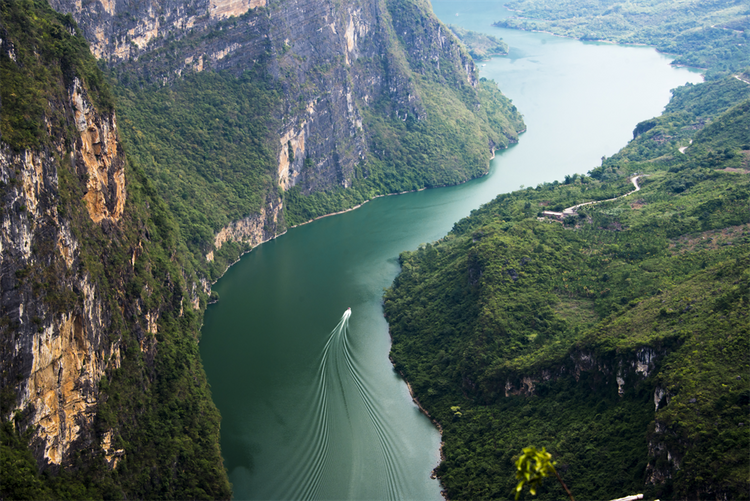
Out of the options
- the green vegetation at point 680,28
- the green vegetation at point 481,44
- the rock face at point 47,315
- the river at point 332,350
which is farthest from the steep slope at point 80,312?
the green vegetation at point 481,44

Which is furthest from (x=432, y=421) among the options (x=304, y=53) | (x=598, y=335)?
(x=304, y=53)

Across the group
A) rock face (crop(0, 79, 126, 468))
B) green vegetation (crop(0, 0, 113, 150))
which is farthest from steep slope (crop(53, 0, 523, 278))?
rock face (crop(0, 79, 126, 468))

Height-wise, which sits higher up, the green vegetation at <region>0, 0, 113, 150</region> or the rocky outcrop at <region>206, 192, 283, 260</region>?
the green vegetation at <region>0, 0, 113, 150</region>

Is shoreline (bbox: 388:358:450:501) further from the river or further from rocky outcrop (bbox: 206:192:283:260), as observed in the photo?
rocky outcrop (bbox: 206:192:283:260)

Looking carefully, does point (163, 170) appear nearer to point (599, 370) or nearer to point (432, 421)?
point (432, 421)

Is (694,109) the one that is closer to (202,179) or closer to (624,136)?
(624,136)

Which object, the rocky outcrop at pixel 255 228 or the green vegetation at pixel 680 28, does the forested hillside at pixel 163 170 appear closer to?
the rocky outcrop at pixel 255 228
